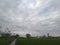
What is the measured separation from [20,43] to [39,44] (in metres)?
7.50

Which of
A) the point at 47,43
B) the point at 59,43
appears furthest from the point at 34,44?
the point at 59,43

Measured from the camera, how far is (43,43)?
5088cm

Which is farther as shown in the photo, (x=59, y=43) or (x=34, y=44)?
(x=59, y=43)

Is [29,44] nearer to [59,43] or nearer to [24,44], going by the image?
[24,44]

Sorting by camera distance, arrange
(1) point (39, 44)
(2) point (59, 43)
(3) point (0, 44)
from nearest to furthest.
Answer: (3) point (0, 44)
(1) point (39, 44)
(2) point (59, 43)

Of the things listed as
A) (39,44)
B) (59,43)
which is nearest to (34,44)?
(39,44)

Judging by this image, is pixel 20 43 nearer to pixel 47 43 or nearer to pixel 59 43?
pixel 47 43

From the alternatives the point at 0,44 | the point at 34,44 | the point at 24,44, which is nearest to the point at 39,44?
the point at 34,44

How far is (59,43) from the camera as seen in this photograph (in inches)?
2096

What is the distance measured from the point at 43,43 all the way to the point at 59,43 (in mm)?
6696

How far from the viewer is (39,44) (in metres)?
49.3

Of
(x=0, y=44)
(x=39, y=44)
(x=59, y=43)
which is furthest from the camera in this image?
(x=59, y=43)

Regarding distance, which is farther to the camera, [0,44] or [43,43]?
[43,43]

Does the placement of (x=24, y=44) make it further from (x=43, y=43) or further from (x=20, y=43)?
(x=43, y=43)
